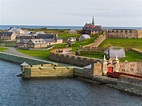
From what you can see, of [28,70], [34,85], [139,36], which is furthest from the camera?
[139,36]

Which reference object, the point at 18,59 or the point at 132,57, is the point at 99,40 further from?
the point at 132,57

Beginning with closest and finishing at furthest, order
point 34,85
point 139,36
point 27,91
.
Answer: point 27,91 → point 34,85 → point 139,36

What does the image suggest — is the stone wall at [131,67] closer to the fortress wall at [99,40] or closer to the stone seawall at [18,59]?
the stone seawall at [18,59]

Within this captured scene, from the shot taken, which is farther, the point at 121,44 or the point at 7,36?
the point at 7,36

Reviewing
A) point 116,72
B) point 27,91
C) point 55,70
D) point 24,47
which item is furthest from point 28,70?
point 24,47

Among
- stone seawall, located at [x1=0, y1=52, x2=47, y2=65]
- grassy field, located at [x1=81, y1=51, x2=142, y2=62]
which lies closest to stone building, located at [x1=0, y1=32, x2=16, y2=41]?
stone seawall, located at [x1=0, y1=52, x2=47, y2=65]

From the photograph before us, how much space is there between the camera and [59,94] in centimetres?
3819

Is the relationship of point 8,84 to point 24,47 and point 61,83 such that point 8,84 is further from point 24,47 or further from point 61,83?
point 24,47

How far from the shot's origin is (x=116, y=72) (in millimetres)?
45531

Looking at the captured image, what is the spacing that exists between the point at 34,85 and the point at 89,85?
22.0ft

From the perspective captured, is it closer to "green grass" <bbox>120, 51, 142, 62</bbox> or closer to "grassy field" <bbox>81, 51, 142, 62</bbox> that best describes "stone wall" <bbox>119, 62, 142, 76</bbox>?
"grassy field" <bbox>81, 51, 142, 62</bbox>

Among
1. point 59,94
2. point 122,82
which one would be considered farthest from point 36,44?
Answer: point 59,94

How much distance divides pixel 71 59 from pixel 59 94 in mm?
23093

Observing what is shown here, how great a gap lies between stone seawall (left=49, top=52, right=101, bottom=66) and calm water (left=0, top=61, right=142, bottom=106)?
9547 mm
